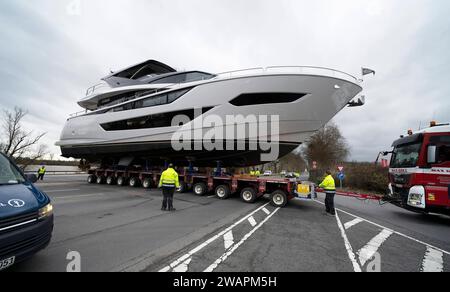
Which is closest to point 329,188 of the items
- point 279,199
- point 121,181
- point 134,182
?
point 279,199

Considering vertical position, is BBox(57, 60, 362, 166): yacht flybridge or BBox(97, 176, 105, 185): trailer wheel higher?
BBox(57, 60, 362, 166): yacht flybridge

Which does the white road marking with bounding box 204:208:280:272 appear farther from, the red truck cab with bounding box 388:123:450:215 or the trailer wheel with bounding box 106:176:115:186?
the trailer wheel with bounding box 106:176:115:186

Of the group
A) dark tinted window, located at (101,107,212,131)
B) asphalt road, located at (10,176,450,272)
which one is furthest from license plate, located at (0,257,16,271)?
dark tinted window, located at (101,107,212,131)

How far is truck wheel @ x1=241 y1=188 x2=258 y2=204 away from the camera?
7413 mm

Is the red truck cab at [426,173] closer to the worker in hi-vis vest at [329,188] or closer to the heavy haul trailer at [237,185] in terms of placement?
the worker in hi-vis vest at [329,188]

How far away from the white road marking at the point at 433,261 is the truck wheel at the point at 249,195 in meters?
4.67

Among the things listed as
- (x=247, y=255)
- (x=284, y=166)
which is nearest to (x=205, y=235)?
(x=247, y=255)

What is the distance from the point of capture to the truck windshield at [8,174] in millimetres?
2680

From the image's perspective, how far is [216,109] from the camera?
817 cm

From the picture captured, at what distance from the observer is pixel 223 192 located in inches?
324

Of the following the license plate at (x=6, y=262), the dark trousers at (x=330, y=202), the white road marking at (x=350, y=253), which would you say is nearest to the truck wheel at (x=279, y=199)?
the dark trousers at (x=330, y=202)

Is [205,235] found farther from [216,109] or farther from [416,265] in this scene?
[216,109]

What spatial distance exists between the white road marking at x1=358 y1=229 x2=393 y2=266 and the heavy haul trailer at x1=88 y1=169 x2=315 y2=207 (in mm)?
2276
